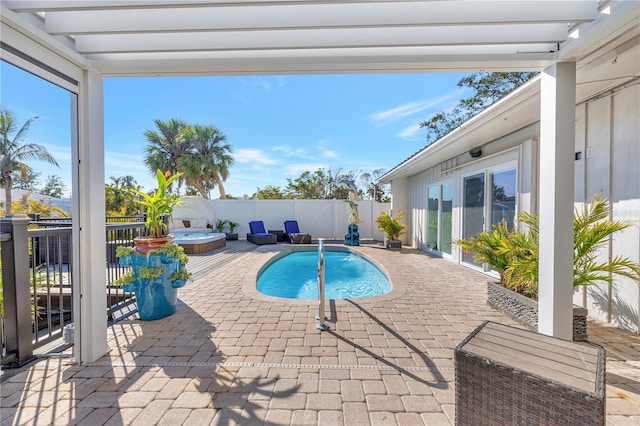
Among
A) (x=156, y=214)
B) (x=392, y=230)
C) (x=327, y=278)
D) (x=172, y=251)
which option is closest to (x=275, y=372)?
(x=172, y=251)

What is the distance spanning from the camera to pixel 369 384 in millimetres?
2205

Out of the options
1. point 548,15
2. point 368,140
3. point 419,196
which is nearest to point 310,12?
point 548,15

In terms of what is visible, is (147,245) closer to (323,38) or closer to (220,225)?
(323,38)

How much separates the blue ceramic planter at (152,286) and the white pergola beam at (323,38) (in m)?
2.34

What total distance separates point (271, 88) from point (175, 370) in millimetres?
10382

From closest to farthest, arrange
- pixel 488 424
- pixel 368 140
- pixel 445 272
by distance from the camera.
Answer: pixel 488 424 < pixel 445 272 < pixel 368 140

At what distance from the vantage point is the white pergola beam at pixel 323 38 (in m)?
2.24

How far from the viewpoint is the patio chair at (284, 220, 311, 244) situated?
1184 cm

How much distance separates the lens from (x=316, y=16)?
81.2 inches

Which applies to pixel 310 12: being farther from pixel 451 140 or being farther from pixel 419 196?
pixel 419 196

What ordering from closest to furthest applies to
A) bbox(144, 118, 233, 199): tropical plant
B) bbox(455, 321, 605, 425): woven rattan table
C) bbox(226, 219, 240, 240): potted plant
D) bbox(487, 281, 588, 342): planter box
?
bbox(455, 321, 605, 425): woven rattan table < bbox(487, 281, 588, 342): planter box < bbox(226, 219, 240, 240): potted plant < bbox(144, 118, 233, 199): tropical plant

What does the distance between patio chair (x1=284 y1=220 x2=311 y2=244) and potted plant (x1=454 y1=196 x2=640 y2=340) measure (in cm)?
823

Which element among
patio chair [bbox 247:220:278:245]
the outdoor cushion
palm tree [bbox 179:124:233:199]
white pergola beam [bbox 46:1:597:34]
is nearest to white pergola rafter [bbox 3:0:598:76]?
white pergola beam [bbox 46:1:597:34]

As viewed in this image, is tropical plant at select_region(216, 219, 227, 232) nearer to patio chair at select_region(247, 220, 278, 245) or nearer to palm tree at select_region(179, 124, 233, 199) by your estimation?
patio chair at select_region(247, 220, 278, 245)
